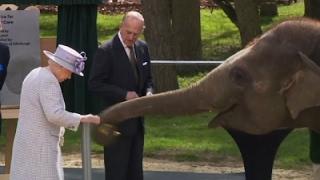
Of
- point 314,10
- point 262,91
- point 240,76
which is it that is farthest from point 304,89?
point 314,10

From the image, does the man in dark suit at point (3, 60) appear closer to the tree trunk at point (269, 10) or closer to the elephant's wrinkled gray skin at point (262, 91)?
the elephant's wrinkled gray skin at point (262, 91)

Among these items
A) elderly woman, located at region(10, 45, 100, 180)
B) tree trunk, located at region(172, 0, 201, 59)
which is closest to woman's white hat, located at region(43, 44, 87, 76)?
elderly woman, located at region(10, 45, 100, 180)

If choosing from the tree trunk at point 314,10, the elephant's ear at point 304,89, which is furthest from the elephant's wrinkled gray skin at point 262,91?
the tree trunk at point 314,10

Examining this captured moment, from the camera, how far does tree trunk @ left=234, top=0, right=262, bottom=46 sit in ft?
69.2

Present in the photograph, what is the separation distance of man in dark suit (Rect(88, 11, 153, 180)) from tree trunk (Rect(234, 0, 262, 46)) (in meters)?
12.7

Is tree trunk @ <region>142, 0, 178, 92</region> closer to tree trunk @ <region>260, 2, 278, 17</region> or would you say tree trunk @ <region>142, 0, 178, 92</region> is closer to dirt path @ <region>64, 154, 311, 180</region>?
dirt path @ <region>64, 154, 311, 180</region>

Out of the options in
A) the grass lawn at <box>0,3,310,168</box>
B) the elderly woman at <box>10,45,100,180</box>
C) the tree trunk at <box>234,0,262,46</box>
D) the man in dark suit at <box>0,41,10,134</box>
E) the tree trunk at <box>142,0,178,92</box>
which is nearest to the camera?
the elderly woman at <box>10,45,100,180</box>

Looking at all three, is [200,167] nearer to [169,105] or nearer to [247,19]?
[169,105]

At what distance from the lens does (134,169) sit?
8.59 metres

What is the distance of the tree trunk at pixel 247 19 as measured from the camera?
21.1 meters

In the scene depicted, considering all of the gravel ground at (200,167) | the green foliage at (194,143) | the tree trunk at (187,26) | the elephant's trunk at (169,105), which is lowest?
the green foliage at (194,143)

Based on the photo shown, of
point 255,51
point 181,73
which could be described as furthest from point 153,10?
point 255,51

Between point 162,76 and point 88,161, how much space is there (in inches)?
398

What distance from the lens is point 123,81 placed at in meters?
8.34
